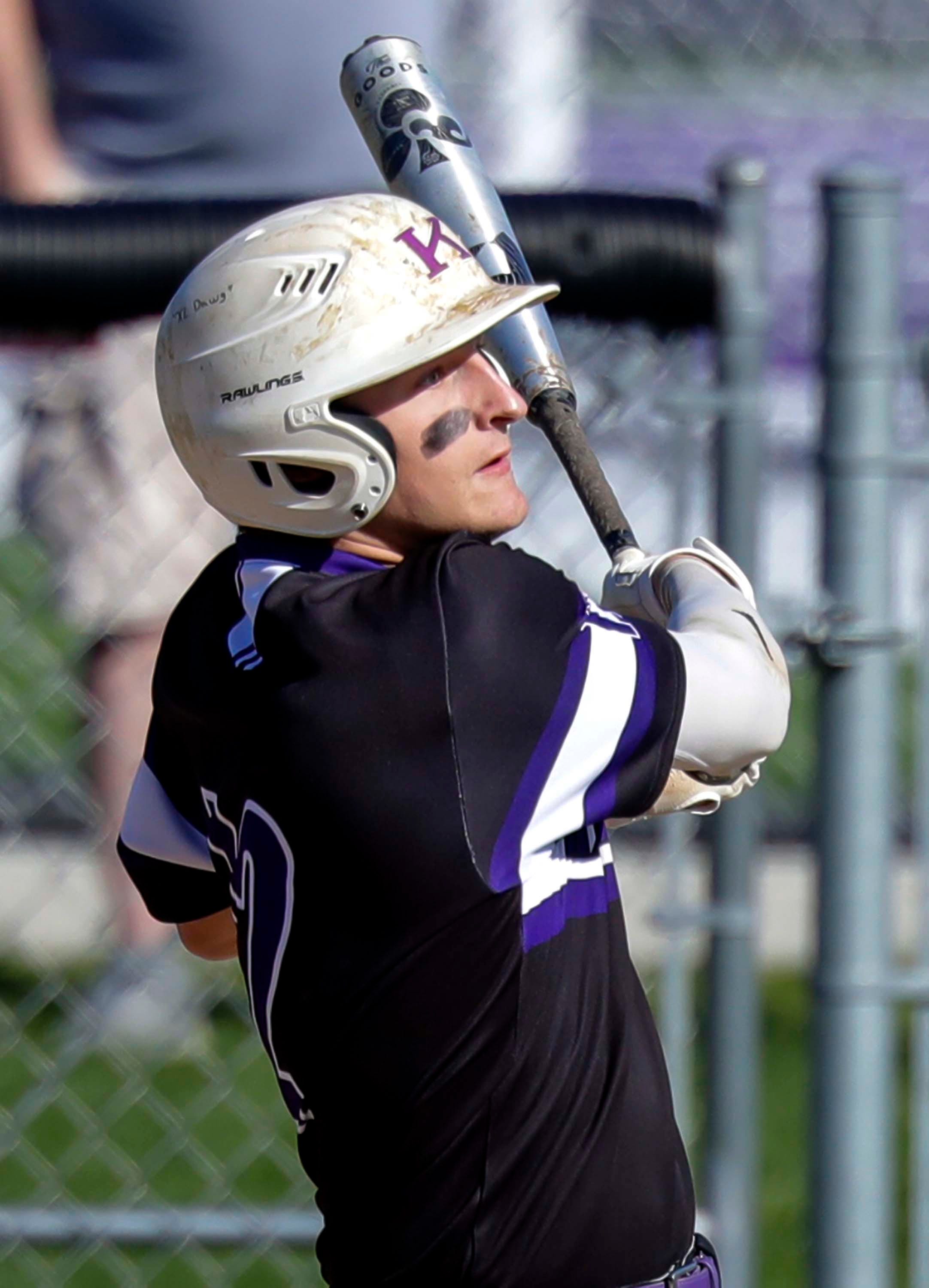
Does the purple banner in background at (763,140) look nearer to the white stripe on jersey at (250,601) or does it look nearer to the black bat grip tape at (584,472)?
the black bat grip tape at (584,472)

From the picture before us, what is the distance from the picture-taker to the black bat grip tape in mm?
2100

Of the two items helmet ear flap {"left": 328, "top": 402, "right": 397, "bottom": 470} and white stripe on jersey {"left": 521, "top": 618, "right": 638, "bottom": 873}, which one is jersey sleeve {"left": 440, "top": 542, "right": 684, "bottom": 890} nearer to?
white stripe on jersey {"left": 521, "top": 618, "right": 638, "bottom": 873}

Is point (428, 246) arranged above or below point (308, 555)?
above

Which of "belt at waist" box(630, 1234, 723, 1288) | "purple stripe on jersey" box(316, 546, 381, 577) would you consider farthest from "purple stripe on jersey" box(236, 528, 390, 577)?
"belt at waist" box(630, 1234, 723, 1288)

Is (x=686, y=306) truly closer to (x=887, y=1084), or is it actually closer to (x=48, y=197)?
(x=887, y=1084)

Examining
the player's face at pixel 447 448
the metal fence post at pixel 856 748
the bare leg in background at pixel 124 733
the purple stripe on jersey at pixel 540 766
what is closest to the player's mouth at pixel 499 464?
the player's face at pixel 447 448

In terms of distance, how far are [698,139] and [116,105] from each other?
23.0 feet

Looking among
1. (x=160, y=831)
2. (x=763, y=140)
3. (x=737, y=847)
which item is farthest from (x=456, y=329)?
(x=763, y=140)

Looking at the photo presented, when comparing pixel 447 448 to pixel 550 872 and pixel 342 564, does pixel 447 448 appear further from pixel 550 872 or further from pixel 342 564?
pixel 550 872

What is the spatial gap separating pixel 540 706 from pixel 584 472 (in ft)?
1.42

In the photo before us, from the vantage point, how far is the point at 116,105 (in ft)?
13.7

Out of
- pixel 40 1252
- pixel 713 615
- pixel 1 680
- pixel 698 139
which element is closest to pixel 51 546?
pixel 40 1252

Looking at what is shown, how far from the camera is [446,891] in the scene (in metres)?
1.76

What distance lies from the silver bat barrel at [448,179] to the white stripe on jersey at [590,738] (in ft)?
1.50
